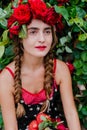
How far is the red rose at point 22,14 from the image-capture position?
251 cm

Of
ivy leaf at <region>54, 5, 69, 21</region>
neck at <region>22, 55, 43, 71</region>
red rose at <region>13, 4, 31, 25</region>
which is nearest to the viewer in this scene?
red rose at <region>13, 4, 31, 25</region>

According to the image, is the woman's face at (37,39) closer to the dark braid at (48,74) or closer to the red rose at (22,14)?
the red rose at (22,14)

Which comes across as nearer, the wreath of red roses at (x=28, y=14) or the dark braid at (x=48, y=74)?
the wreath of red roses at (x=28, y=14)

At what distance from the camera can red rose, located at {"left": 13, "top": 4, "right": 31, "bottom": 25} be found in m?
2.51

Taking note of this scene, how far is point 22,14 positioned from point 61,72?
49cm

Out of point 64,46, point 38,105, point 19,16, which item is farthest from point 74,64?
point 19,16

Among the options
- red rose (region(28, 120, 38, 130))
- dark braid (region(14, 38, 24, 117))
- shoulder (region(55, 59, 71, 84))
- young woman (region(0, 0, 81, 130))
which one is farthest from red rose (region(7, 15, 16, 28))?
red rose (region(28, 120, 38, 130))

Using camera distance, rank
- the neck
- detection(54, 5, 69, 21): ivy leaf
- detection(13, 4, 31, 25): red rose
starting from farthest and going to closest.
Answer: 1. the neck
2. detection(54, 5, 69, 21): ivy leaf
3. detection(13, 4, 31, 25): red rose

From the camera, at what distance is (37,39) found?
257 cm

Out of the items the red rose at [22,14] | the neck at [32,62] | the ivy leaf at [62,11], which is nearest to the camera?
the red rose at [22,14]

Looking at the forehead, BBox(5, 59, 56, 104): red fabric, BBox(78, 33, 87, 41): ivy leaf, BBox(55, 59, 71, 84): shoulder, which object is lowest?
BBox(5, 59, 56, 104): red fabric

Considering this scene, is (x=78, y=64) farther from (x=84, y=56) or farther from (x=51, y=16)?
(x=51, y=16)

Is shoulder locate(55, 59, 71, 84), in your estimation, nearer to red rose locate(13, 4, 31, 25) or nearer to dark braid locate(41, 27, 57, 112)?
dark braid locate(41, 27, 57, 112)

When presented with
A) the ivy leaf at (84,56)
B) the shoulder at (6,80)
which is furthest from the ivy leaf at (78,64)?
the shoulder at (6,80)
